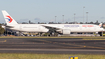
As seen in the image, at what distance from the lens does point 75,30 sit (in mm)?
62344

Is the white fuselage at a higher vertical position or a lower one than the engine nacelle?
higher

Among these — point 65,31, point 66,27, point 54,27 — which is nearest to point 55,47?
point 65,31

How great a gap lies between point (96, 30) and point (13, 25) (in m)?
31.7

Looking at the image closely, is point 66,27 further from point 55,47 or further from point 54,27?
point 55,47

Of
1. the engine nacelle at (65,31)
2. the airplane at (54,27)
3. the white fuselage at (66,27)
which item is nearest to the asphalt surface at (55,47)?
the engine nacelle at (65,31)

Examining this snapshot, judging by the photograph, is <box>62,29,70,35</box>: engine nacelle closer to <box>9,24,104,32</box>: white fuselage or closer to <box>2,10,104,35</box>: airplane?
<box>2,10,104,35</box>: airplane

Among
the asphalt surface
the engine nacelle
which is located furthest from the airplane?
the asphalt surface

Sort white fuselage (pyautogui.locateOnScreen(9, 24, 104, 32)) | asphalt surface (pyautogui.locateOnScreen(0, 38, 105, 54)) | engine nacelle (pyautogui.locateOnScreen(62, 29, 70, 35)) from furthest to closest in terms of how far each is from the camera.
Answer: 1. white fuselage (pyautogui.locateOnScreen(9, 24, 104, 32))
2. engine nacelle (pyautogui.locateOnScreen(62, 29, 70, 35))
3. asphalt surface (pyautogui.locateOnScreen(0, 38, 105, 54))

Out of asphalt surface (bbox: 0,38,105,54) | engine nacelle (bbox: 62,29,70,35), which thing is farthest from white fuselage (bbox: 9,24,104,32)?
asphalt surface (bbox: 0,38,105,54)

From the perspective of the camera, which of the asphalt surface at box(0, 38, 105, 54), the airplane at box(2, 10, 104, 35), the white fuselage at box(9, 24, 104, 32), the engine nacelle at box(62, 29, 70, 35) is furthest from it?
the white fuselage at box(9, 24, 104, 32)

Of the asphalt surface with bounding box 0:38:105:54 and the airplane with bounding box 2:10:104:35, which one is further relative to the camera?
the airplane with bounding box 2:10:104:35

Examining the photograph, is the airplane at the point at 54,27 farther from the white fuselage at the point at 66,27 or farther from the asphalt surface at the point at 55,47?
the asphalt surface at the point at 55,47

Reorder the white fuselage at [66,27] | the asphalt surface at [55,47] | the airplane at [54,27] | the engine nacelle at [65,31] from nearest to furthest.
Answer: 1. the asphalt surface at [55,47]
2. the engine nacelle at [65,31]
3. the airplane at [54,27]
4. the white fuselage at [66,27]
